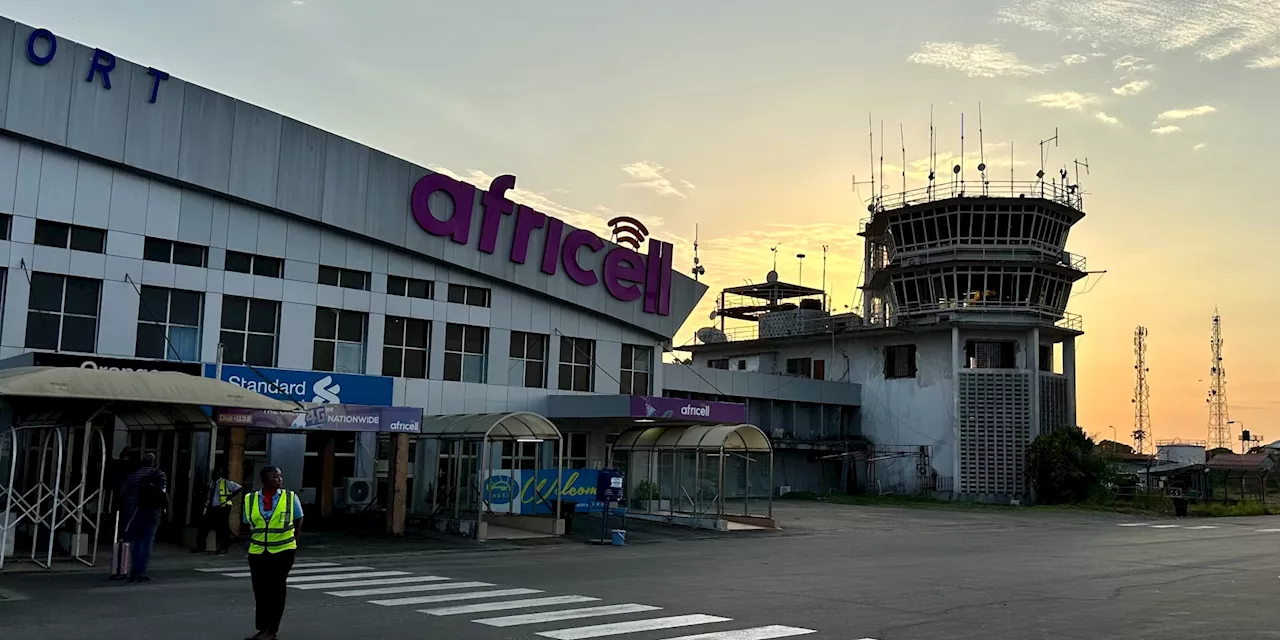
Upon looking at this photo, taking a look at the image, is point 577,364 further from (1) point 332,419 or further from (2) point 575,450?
(1) point 332,419

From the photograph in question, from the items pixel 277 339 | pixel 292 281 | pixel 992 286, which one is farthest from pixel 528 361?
pixel 992 286

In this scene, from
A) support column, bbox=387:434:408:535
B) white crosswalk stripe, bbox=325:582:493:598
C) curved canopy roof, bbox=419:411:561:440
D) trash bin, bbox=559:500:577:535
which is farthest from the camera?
trash bin, bbox=559:500:577:535

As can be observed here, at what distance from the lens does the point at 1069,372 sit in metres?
62.5

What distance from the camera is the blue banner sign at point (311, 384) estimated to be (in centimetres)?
3019

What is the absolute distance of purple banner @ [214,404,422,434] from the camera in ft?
79.7

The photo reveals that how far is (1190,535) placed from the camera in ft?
111

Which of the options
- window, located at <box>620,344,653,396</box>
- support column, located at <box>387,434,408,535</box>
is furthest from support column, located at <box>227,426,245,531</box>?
window, located at <box>620,344,653,396</box>

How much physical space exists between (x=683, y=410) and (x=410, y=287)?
9.82 meters

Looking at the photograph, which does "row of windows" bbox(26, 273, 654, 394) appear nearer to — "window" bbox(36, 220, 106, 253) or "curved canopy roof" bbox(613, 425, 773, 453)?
"window" bbox(36, 220, 106, 253)

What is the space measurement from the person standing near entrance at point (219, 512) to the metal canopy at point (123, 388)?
5.48 feet

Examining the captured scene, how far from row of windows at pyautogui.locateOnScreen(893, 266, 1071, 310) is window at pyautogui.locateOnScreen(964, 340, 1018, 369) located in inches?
97.3

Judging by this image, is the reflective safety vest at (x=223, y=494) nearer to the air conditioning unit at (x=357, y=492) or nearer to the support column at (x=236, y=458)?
the support column at (x=236, y=458)

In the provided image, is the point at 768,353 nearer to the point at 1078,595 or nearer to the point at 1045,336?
the point at 1045,336

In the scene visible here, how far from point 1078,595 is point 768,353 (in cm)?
5590
